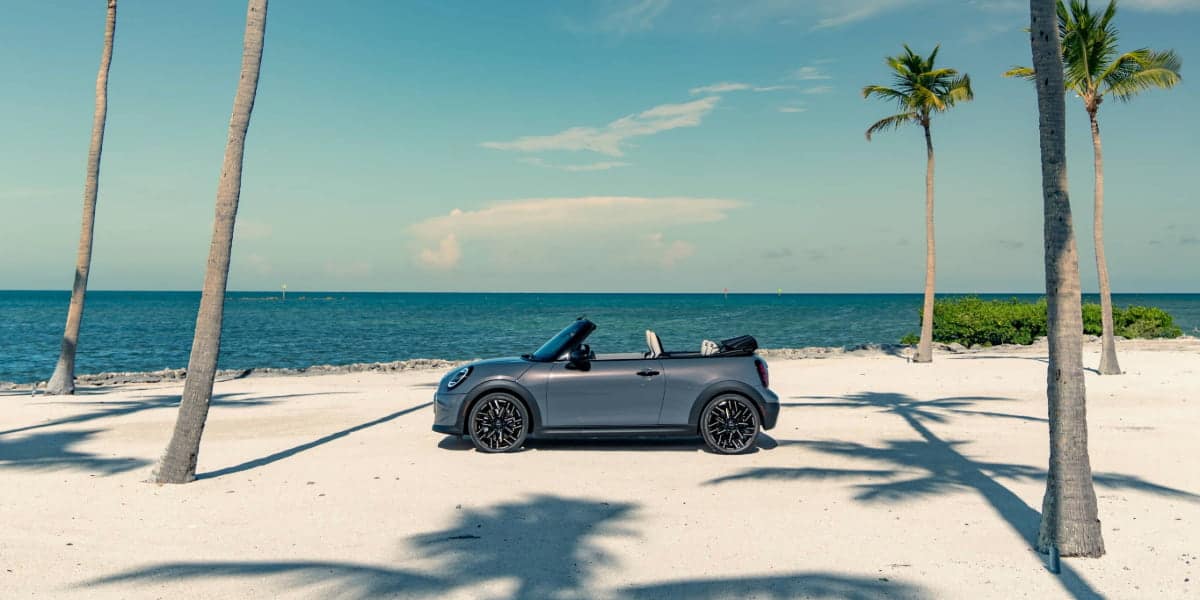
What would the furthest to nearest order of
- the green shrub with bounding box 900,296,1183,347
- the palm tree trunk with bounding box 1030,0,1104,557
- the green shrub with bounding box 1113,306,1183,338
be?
the green shrub with bounding box 1113,306,1183,338, the green shrub with bounding box 900,296,1183,347, the palm tree trunk with bounding box 1030,0,1104,557

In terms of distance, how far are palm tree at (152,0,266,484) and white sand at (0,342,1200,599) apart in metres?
0.37

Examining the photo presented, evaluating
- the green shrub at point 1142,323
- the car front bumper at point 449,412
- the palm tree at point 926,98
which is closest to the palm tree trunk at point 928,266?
the palm tree at point 926,98

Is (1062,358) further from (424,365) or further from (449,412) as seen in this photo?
→ (424,365)

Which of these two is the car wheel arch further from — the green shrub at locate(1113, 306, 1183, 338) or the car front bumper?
the green shrub at locate(1113, 306, 1183, 338)

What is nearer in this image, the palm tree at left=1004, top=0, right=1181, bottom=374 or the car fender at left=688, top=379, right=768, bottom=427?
the car fender at left=688, top=379, right=768, bottom=427

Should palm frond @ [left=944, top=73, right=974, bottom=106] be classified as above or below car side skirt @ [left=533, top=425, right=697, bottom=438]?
above

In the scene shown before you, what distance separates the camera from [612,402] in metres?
10.7

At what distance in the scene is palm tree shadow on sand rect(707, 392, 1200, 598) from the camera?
25.1ft

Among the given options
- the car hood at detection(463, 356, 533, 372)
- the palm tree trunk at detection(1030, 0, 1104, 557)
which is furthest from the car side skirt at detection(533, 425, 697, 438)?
the palm tree trunk at detection(1030, 0, 1104, 557)

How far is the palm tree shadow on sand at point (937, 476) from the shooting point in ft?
25.1

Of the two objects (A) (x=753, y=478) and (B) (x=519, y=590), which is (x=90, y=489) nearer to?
(B) (x=519, y=590)

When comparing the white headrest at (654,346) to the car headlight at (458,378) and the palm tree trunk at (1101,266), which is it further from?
the palm tree trunk at (1101,266)

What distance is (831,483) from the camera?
916 centimetres

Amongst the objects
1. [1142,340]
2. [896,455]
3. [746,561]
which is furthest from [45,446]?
[1142,340]
